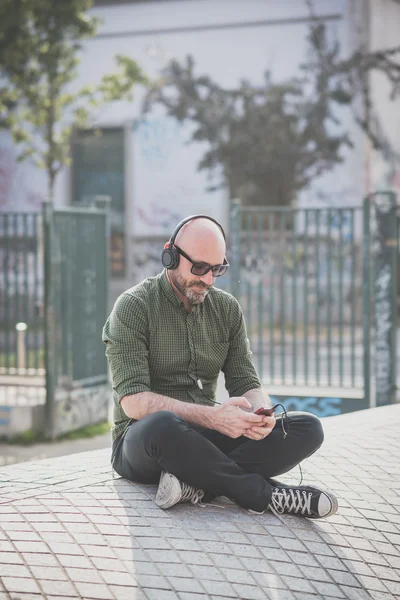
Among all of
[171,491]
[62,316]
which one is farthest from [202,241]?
[62,316]

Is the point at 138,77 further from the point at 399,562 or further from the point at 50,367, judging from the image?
the point at 399,562

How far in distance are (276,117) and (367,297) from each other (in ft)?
49.1

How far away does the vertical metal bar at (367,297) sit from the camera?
9.33 m

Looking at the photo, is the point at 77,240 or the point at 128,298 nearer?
the point at 128,298

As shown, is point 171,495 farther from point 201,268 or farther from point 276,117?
point 276,117

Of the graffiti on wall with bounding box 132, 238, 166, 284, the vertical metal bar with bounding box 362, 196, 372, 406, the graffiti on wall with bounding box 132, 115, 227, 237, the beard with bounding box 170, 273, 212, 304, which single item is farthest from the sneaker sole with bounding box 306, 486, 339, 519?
the graffiti on wall with bounding box 132, 238, 166, 284

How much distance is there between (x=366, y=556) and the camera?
4438 millimetres

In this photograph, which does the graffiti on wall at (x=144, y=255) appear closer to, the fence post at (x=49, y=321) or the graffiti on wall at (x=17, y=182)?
the graffiti on wall at (x=17, y=182)

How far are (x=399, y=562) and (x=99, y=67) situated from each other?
2234cm

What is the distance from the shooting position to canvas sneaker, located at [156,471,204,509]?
14.9ft

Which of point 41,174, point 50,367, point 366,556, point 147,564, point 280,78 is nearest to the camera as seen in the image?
point 147,564

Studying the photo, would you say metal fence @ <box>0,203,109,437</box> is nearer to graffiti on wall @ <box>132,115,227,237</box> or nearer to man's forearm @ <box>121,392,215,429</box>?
man's forearm @ <box>121,392,215,429</box>

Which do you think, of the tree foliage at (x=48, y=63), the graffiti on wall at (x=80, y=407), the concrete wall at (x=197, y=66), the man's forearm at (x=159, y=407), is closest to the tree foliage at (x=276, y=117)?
the concrete wall at (x=197, y=66)

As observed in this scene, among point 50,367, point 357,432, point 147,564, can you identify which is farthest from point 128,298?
point 50,367
